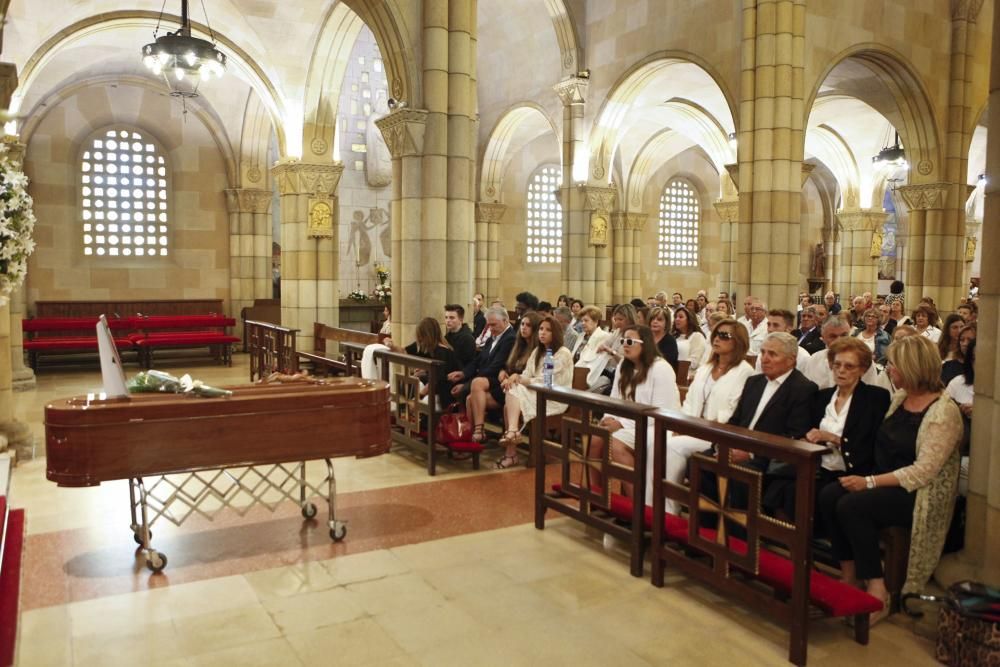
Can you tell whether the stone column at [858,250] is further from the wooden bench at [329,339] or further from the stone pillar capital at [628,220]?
the wooden bench at [329,339]

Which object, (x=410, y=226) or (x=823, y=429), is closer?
(x=823, y=429)

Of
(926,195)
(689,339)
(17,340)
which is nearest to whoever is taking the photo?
(689,339)

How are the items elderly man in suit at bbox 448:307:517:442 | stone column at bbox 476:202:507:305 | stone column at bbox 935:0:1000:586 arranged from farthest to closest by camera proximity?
stone column at bbox 476:202:507:305 < elderly man in suit at bbox 448:307:517:442 < stone column at bbox 935:0:1000:586

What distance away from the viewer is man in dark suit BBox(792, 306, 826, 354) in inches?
329

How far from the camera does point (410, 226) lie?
8.72 metres

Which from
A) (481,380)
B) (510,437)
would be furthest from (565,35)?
(510,437)

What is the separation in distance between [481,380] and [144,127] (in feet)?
42.8

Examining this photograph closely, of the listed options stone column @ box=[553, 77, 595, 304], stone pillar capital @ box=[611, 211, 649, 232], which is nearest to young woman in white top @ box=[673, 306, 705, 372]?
stone column @ box=[553, 77, 595, 304]


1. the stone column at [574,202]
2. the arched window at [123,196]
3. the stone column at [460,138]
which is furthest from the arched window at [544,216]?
the stone column at [460,138]

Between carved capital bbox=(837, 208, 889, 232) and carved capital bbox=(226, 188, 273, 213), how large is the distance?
1541 cm

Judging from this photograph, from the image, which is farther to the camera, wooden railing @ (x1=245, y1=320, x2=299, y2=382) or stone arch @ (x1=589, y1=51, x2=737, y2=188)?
stone arch @ (x1=589, y1=51, x2=737, y2=188)

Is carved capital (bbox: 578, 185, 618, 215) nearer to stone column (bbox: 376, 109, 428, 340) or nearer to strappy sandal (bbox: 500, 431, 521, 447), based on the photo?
stone column (bbox: 376, 109, 428, 340)

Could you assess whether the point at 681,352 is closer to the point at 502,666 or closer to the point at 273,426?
the point at 273,426

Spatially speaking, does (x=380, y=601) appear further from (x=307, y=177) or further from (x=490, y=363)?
(x=307, y=177)
